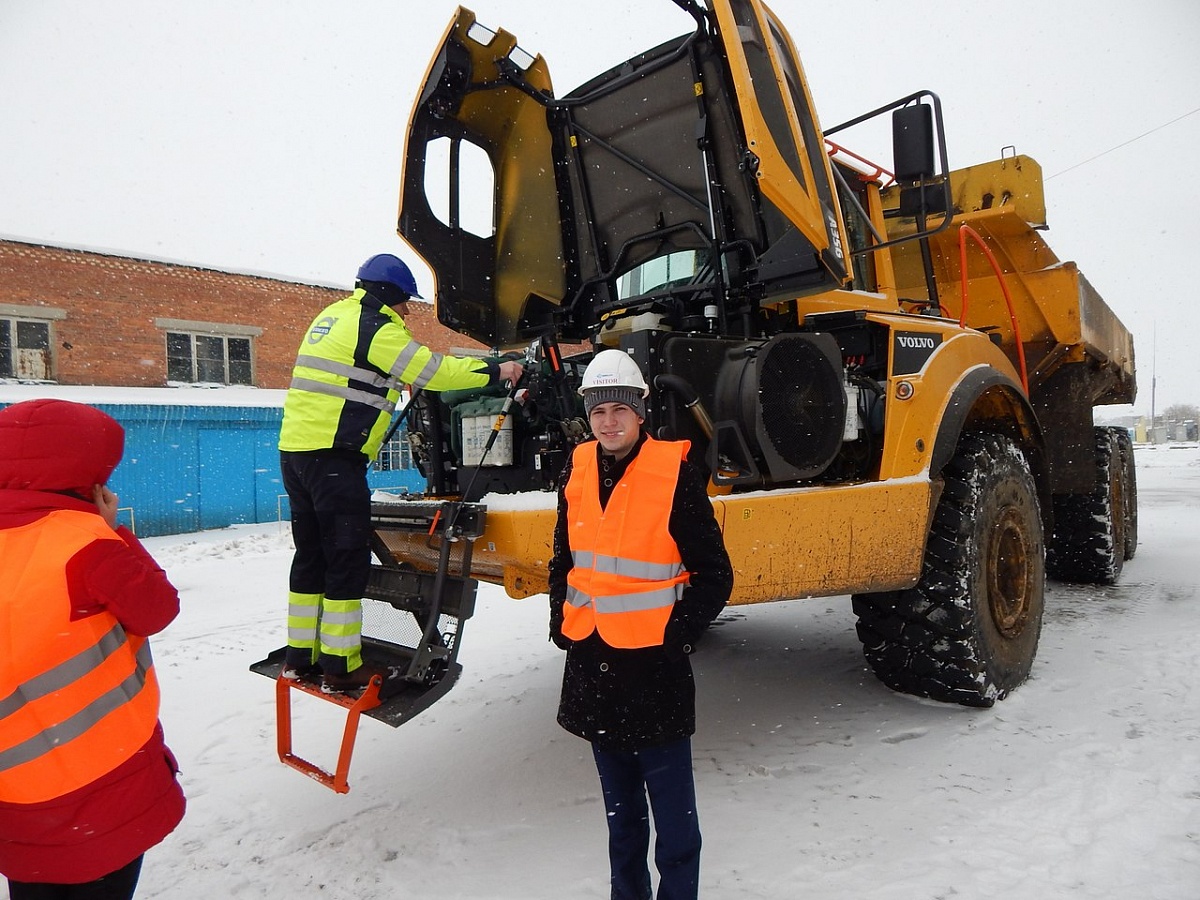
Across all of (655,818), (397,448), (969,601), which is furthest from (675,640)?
(397,448)

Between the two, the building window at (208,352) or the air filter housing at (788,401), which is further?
the building window at (208,352)

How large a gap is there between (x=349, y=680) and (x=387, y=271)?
1596 mm

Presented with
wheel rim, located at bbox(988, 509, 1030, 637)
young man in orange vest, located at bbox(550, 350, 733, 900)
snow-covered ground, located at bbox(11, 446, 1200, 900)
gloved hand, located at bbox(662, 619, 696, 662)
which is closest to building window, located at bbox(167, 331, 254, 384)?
snow-covered ground, located at bbox(11, 446, 1200, 900)

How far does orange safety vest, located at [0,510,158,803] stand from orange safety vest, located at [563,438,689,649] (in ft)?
3.59

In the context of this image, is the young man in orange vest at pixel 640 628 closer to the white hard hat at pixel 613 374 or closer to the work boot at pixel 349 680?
the white hard hat at pixel 613 374

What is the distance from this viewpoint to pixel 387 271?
124 inches

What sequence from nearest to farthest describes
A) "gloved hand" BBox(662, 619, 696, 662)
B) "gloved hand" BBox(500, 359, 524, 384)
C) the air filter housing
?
1. "gloved hand" BBox(662, 619, 696, 662)
2. the air filter housing
3. "gloved hand" BBox(500, 359, 524, 384)

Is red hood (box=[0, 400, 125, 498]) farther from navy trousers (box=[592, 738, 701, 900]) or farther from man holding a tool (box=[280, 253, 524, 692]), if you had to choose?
navy trousers (box=[592, 738, 701, 900])

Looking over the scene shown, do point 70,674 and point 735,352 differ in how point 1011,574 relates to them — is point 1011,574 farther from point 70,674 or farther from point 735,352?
point 70,674

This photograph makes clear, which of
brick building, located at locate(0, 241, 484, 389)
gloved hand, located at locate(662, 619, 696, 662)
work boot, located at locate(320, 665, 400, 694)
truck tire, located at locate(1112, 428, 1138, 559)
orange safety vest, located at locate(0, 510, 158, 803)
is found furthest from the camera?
brick building, located at locate(0, 241, 484, 389)

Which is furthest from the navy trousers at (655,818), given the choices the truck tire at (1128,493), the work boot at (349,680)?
the truck tire at (1128,493)

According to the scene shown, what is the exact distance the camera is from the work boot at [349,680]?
9.60ft

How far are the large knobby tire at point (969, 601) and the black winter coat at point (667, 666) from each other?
1.74m

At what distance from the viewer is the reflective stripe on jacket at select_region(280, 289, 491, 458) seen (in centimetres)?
303
